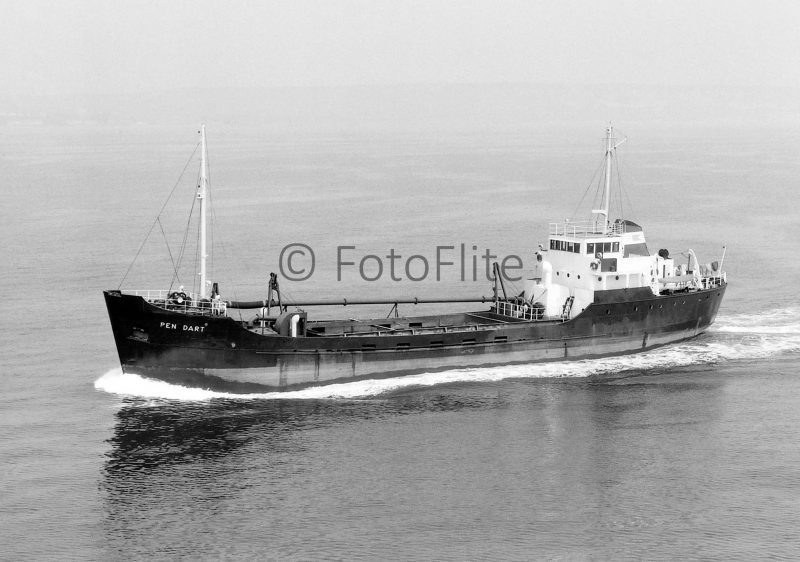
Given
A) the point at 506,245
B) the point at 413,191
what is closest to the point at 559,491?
the point at 506,245

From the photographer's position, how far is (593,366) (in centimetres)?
4484

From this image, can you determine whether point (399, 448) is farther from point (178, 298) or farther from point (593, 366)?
point (593, 366)

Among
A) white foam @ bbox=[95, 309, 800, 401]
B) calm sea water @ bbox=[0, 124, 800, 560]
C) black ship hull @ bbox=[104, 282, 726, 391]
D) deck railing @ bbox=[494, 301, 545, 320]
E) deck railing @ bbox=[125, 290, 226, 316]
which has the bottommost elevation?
calm sea water @ bbox=[0, 124, 800, 560]

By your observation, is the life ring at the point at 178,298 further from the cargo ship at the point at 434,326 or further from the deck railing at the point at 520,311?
the deck railing at the point at 520,311

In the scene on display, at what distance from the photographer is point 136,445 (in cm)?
3400

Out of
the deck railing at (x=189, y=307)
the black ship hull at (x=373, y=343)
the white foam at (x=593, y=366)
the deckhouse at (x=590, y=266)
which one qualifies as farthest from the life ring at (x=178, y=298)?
the deckhouse at (x=590, y=266)

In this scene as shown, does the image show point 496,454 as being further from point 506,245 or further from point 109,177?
point 109,177

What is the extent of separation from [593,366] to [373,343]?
10117mm

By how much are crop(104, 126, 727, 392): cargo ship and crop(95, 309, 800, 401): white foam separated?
43 cm

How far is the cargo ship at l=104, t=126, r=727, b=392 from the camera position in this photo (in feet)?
130

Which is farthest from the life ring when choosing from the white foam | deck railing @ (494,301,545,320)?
deck railing @ (494,301,545,320)

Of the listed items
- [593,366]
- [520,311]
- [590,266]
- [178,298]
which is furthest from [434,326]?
[178,298]

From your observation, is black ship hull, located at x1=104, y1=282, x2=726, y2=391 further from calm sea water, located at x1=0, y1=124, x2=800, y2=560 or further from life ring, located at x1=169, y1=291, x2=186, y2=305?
life ring, located at x1=169, y1=291, x2=186, y2=305

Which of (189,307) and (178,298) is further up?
(178,298)
